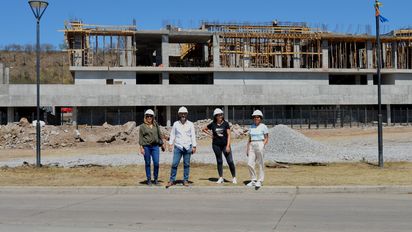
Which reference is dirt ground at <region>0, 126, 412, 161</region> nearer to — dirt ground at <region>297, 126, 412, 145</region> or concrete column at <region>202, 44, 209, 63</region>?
dirt ground at <region>297, 126, 412, 145</region>

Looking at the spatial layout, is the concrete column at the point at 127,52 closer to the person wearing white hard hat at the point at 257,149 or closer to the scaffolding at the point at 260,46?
the scaffolding at the point at 260,46

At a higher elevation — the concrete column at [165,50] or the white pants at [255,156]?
the concrete column at [165,50]

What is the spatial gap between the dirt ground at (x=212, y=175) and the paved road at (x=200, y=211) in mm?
1134

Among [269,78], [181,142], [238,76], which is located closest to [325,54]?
[269,78]

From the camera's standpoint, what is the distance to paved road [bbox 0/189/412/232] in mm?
8039

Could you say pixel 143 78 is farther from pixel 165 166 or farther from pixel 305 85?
pixel 165 166

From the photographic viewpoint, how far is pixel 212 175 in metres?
14.8

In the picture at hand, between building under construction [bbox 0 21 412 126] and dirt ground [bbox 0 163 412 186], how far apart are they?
102ft

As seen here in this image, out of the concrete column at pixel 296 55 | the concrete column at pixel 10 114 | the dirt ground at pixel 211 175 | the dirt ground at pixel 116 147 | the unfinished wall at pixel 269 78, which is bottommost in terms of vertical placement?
the dirt ground at pixel 116 147

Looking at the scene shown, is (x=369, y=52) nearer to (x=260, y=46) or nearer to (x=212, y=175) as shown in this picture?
(x=260, y=46)

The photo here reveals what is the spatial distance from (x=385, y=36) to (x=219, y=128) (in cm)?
5233

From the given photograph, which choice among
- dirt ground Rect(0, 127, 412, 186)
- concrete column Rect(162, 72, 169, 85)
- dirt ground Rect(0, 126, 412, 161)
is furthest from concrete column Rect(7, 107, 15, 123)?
dirt ground Rect(0, 127, 412, 186)

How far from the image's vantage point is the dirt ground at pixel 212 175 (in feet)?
42.7

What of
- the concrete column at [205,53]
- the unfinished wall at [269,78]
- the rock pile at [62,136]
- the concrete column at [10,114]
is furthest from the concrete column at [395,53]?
the concrete column at [10,114]
